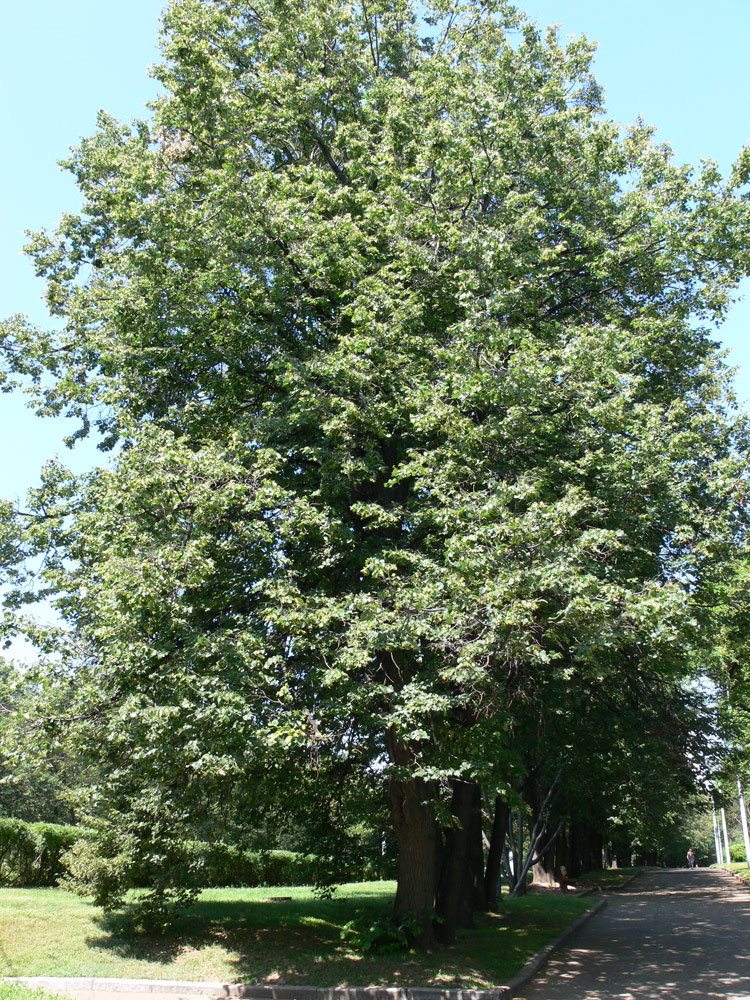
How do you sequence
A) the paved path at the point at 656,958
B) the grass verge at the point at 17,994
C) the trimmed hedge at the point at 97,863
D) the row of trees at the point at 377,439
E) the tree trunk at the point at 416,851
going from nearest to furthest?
the grass verge at the point at 17,994 → the row of trees at the point at 377,439 → the paved path at the point at 656,958 → the trimmed hedge at the point at 97,863 → the tree trunk at the point at 416,851

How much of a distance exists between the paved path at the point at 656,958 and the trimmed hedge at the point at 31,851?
10046 mm

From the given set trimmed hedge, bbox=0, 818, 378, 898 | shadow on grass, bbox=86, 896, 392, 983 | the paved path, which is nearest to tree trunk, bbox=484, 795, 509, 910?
the paved path

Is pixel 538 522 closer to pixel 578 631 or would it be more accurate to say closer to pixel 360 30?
pixel 578 631

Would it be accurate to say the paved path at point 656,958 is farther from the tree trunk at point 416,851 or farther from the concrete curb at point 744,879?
the concrete curb at point 744,879

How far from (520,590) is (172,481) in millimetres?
4365

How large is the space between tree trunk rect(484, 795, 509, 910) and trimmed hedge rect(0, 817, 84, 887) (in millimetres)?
9249

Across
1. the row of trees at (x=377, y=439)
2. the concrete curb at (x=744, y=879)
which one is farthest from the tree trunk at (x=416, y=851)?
the concrete curb at (x=744, y=879)

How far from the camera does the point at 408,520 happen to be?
34.8 feet

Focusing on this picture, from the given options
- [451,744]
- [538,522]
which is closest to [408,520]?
[538,522]

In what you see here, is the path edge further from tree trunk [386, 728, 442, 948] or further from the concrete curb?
the concrete curb

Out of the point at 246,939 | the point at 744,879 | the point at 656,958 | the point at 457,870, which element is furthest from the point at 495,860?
the point at 744,879

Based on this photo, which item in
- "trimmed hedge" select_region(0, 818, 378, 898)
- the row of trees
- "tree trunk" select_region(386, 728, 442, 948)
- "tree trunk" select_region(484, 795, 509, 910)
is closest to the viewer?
the row of trees

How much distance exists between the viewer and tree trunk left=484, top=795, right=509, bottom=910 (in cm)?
1776

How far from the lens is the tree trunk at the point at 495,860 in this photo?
17763mm
